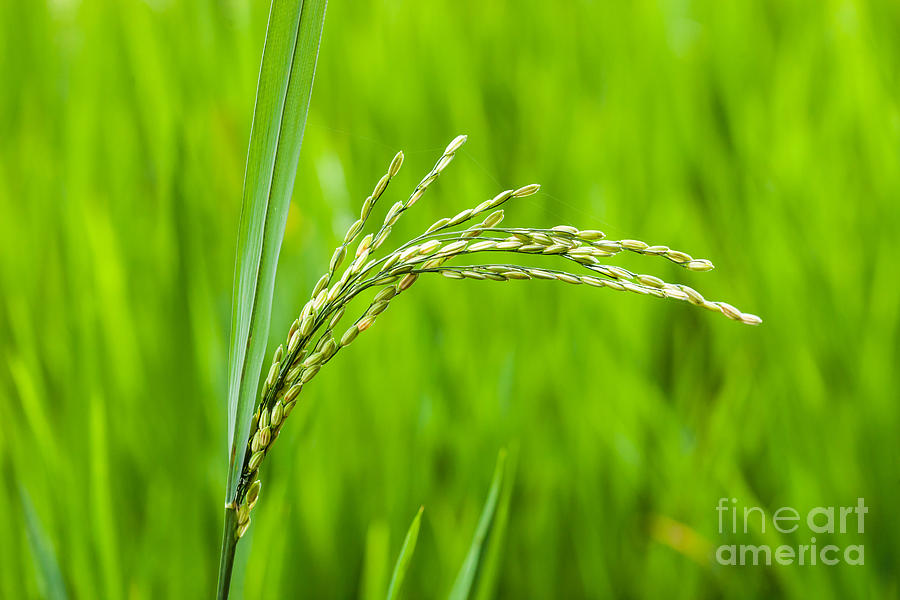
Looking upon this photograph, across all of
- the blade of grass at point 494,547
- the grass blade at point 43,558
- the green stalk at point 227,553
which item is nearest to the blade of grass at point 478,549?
the blade of grass at point 494,547

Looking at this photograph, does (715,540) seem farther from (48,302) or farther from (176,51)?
(176,51)

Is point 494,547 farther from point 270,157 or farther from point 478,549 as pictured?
point 270,157

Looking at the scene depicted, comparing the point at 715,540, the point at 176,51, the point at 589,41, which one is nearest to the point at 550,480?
the point at 715,540

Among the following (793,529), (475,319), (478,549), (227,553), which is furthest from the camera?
(475,319)

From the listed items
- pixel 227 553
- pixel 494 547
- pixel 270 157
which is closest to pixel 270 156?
pixel 270 157

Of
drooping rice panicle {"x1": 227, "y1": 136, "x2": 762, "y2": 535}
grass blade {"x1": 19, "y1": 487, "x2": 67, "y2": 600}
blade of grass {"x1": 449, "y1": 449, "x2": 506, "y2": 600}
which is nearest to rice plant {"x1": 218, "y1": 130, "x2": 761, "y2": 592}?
drooping rice panicle {"x1": 227, "y1": 136, "x2": 762, "y2": 535}
